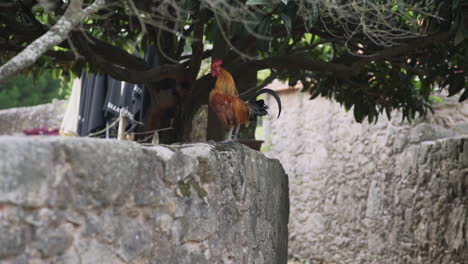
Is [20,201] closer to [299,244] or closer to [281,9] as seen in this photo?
[281,9]

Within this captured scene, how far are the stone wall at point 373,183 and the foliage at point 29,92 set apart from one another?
4.71 meters

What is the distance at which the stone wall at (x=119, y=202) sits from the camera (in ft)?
5.36

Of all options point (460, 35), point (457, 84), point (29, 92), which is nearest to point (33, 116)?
point (29, 92)

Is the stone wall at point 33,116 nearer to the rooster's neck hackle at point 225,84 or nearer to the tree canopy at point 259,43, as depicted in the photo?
the tree canopy at point 259,43

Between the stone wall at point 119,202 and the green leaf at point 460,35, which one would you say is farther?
the green leaf at point 460,35

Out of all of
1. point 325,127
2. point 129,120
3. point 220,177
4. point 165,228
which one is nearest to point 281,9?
point 220,177

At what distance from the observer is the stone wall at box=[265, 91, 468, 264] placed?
633cm

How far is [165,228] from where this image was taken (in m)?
2.14

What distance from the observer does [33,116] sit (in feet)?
33.9

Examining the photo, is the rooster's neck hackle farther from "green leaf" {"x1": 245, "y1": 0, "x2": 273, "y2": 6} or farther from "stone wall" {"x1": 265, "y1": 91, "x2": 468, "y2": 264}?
"stone wall" {"x1": 265, "y1": 91, "x2": 468, "y2": 264}

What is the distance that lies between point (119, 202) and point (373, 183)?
6.27 metres

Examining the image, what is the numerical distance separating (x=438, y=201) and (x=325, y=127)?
2322 millimetres

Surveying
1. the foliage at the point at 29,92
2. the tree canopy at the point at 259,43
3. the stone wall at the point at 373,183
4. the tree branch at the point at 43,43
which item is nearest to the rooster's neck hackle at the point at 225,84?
the tree canopy at the point at 259,43

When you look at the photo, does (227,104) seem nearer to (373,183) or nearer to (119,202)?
(119,202)
